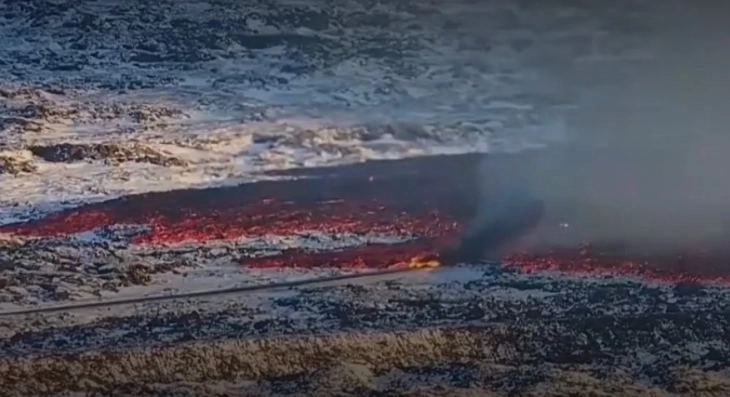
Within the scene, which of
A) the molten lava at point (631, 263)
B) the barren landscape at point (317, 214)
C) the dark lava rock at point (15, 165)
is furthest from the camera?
the dark lava rock at point (15, 165)

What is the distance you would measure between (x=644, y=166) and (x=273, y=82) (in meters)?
0.75

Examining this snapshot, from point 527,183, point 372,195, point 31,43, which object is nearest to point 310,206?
point 372,195

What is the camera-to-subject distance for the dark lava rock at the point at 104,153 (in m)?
1.71

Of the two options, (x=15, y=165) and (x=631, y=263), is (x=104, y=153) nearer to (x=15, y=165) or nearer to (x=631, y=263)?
(x=15, y=165)

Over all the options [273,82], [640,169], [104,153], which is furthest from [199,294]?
[640,169]

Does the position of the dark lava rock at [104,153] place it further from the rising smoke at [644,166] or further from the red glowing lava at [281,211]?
the rising smoke at [644,166]

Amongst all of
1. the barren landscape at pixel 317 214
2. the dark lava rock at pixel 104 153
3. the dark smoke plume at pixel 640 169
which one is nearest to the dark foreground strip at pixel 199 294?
the barren landscape at pixel 317 214

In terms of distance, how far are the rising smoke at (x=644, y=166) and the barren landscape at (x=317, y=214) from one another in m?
0.02

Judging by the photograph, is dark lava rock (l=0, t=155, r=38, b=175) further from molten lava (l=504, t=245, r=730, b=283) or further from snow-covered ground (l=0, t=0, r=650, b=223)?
Answer: molten lava (l=504, t=245, r=730, b=283)

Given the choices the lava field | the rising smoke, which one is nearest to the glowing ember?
the lava field

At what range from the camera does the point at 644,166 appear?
68.2 inches

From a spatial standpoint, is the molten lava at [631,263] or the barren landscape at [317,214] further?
the molten lava at [631,263]

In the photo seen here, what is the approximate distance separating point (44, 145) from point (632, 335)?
1.13 meters

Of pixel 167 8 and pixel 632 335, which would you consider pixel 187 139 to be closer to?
pixel 167 8
